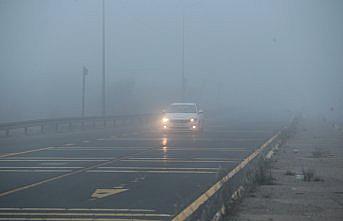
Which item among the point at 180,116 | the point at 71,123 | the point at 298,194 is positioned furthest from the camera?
the point at 71,123

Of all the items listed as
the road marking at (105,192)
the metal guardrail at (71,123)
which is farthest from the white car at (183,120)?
the road marking at (105,192)

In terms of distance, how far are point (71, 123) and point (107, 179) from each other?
3039cm

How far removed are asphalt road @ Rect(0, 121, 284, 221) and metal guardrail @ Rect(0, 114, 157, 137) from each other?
27.8 feet

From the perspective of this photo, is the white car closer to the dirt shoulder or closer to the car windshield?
the car windshield

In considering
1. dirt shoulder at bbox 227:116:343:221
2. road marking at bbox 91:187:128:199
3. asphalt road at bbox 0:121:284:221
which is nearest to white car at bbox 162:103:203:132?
asphalt road at bbox 0:121:284:221

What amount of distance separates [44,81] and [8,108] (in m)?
45.1

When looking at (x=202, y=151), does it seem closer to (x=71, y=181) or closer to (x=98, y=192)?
(x=71, y=181)

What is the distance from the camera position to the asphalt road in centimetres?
1334

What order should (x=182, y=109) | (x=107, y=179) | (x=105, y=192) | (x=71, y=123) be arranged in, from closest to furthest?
1. (x=105, y=192)
2. (x=107, y=179)
3. (x=182, y=109)
4. (x=71, y=123)

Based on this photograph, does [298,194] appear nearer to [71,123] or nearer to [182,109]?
[182,109]

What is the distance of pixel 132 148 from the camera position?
3045cm

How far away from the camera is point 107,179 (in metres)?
18.4

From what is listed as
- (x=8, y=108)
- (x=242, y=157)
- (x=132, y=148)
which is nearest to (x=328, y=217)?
(x=242, y=157)

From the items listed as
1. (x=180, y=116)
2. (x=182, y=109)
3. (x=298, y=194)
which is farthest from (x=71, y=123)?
(x=298, y=194)
